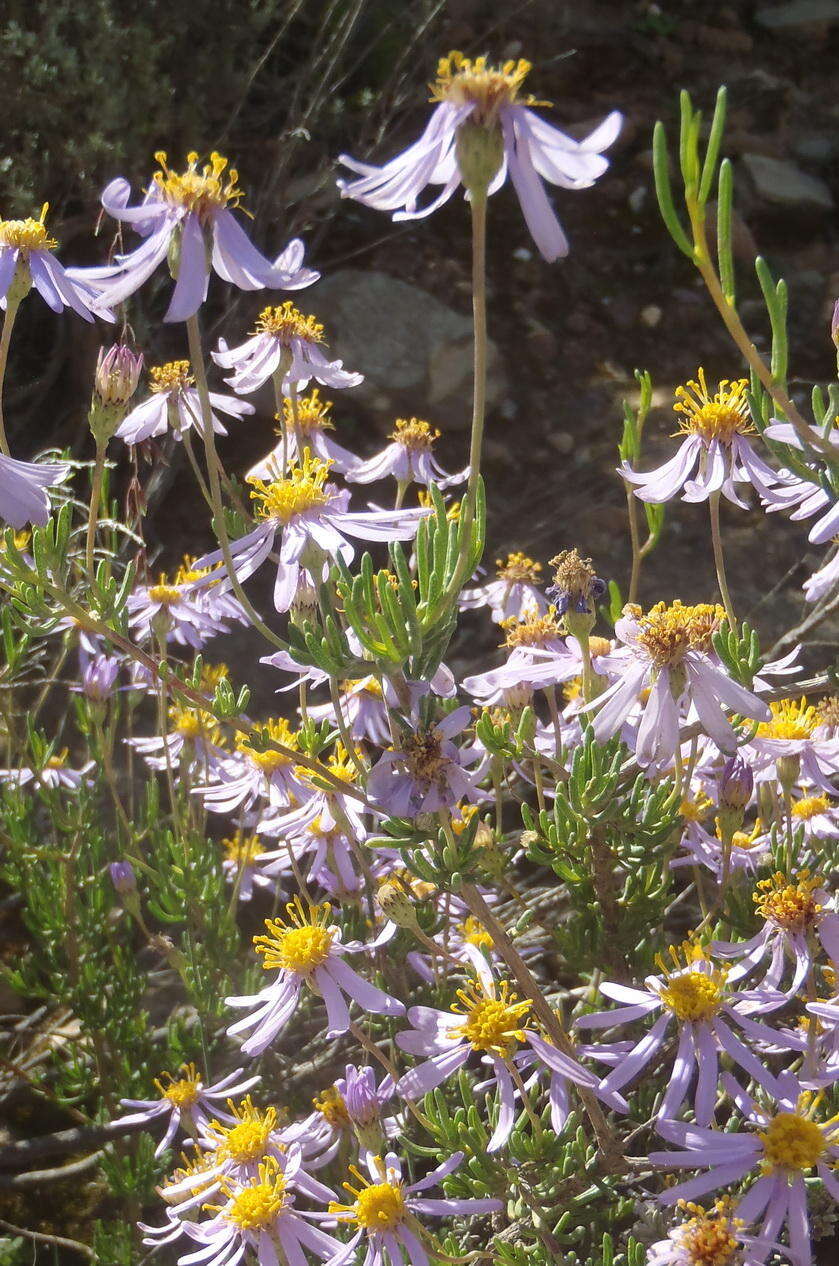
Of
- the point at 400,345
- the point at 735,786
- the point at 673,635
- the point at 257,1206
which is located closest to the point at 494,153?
the point at 673,635

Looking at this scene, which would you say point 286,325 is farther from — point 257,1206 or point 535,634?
point 257,1206

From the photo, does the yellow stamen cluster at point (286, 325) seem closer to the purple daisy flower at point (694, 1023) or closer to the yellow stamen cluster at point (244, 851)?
the yellow stamen cluster at point (244, 851)

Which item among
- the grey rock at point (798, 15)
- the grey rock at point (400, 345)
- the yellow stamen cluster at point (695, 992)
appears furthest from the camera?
the grey rock at point (798, 15)

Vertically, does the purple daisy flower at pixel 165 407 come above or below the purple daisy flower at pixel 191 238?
below

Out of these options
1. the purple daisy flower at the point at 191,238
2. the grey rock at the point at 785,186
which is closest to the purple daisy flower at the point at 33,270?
the purple daisy flower at the point at 191,238

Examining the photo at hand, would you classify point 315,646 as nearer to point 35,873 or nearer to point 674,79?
point 35,873

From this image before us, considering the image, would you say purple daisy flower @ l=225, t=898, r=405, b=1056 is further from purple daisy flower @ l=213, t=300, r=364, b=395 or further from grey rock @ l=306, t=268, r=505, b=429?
grey rock @ l=306, t=268, r=505, b=429
